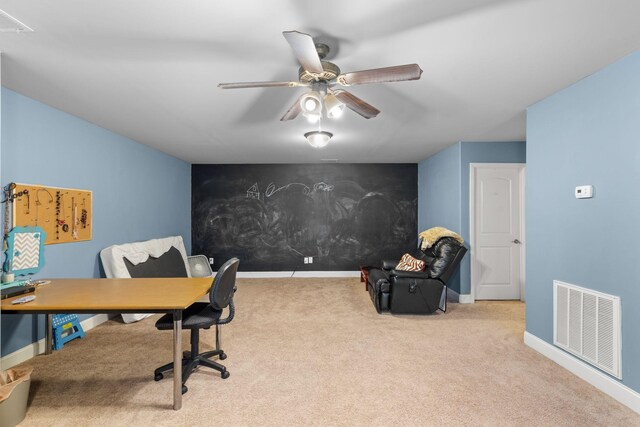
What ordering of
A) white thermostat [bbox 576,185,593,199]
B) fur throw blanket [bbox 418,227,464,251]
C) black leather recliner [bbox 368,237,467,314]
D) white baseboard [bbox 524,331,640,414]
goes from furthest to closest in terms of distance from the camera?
fur throw blanket [bbox 418,227,464,251]
black leather recliner [bbox 368,237,467,314]
white thermostat [bbox 576,185,593,199]
white baseboard [bbox 524,331,640,414]

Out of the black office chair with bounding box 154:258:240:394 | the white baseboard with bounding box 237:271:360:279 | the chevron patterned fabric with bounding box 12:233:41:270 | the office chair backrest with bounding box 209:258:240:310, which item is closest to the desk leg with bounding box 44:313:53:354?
the chevron patterned fabric with bounding box 12:233:41:270

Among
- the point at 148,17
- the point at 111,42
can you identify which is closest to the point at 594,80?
the point at 148,17

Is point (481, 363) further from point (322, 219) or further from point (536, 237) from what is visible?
point (322, 219)

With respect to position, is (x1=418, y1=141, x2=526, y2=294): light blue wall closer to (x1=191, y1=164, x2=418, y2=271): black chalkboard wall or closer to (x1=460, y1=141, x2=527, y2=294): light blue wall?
(x1=460, y1=141, x2=527, y2=294): light blue wall

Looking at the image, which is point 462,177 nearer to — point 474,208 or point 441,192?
point 474,208

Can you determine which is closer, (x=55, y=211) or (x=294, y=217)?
(x=55, y=211)

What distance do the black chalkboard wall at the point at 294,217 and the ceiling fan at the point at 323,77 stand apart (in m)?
4.01

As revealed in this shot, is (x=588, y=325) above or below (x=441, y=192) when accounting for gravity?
below

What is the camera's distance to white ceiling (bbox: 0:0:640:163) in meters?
1.61

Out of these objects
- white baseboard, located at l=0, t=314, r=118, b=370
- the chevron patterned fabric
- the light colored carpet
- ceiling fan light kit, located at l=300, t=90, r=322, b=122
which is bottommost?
the light colored carpet

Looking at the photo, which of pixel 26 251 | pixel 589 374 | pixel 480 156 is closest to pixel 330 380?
pixel 589 374

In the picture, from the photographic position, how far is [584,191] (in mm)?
2402

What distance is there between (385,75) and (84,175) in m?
3.51

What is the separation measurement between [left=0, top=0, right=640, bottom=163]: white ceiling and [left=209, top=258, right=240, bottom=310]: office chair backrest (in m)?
1.46
